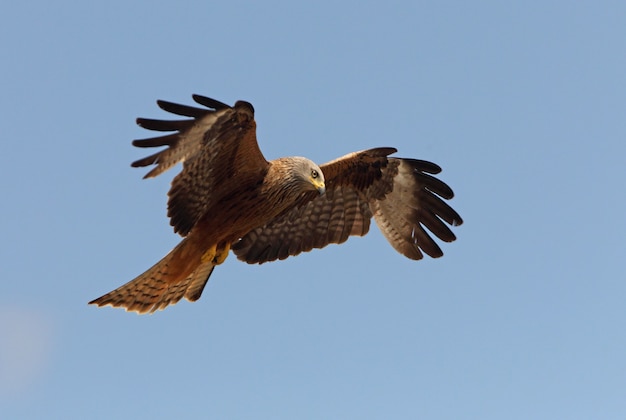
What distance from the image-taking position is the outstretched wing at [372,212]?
38.4 feet

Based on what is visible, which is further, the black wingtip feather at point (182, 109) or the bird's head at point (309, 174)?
the bird's head at point (309, 174)

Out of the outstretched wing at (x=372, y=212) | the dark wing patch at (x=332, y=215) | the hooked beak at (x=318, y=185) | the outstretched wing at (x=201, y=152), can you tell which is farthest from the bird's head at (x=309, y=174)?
the outstretched wing at (x=372, y=212)

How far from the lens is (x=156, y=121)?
8961mm

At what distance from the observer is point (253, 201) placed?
10211 millimetres

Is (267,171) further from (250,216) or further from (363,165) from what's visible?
(363,165)

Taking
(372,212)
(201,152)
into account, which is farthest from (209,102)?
(372,212)

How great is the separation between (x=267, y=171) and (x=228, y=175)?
0.42 metres

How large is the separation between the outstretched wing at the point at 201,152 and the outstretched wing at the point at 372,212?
158 centimetres

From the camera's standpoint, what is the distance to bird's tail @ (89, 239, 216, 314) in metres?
10.4

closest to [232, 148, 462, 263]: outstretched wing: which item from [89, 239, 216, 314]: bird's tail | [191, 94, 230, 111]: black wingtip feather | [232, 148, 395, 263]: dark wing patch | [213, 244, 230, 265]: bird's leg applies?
[232, 148, 395, 263]: dark wing patch

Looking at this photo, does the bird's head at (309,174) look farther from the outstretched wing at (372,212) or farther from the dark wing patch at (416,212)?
the dark wing patch at (416,212)

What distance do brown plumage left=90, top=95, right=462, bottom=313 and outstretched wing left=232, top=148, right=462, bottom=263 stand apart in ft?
0.04

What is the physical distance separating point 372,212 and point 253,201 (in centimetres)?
225

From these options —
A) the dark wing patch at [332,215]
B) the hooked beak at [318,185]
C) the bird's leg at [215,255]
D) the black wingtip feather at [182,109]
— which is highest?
the dark wing patch at [332,215]
